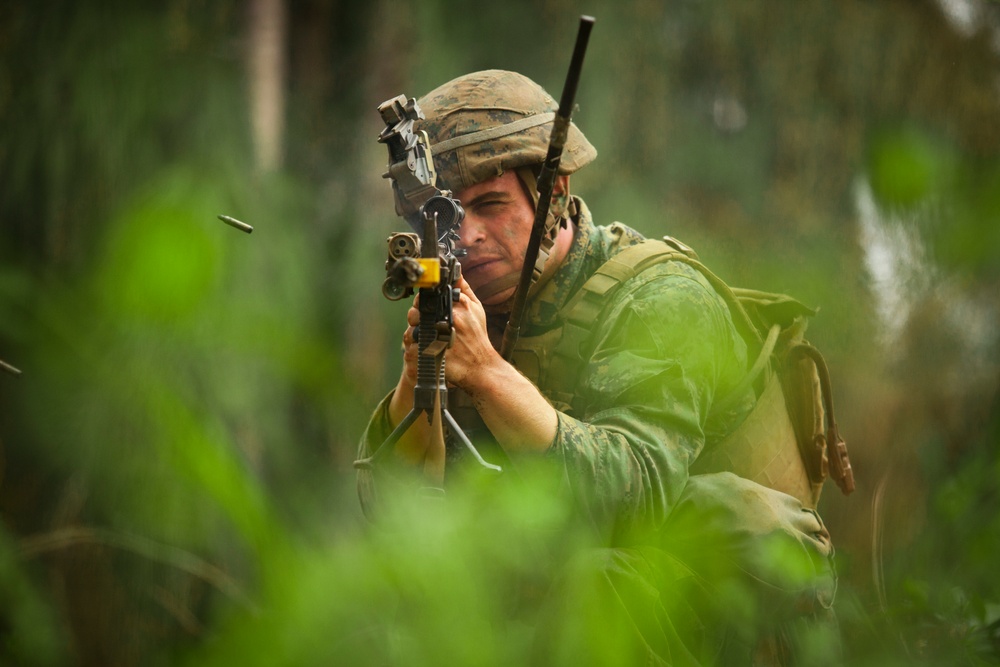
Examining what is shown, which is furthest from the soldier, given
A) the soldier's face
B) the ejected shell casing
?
the ejected shell casing

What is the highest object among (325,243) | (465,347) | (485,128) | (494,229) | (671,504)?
(485,128)

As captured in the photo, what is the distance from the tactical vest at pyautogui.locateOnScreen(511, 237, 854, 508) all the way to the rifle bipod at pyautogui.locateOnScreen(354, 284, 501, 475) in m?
0.63

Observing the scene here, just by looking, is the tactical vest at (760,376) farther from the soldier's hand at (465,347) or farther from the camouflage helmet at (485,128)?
the soldier's hand at (465,347)

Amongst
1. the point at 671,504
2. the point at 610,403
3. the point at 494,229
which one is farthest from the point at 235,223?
the point at 671,504

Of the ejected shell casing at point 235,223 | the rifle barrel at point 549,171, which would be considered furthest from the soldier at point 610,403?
the ejected shell casing at point 235,223

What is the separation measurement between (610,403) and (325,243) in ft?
8.58

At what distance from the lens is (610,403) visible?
2406 mm

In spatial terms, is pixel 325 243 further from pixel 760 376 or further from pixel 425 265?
pixel 425 265

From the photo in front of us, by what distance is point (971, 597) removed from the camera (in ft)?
8.32

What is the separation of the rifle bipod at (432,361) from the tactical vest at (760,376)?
63 cm

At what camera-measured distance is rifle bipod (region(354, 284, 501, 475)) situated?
1.94 metres

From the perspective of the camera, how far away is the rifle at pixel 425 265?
189 centimetres

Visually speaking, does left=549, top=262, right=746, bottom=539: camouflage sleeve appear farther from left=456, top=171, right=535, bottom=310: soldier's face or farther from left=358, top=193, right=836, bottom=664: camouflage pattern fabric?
left=456, top=171, right=535, bottom=310: soldier's face

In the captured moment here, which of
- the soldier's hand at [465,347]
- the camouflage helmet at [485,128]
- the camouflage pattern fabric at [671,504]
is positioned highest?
the camouflage helmet at [485,128]
